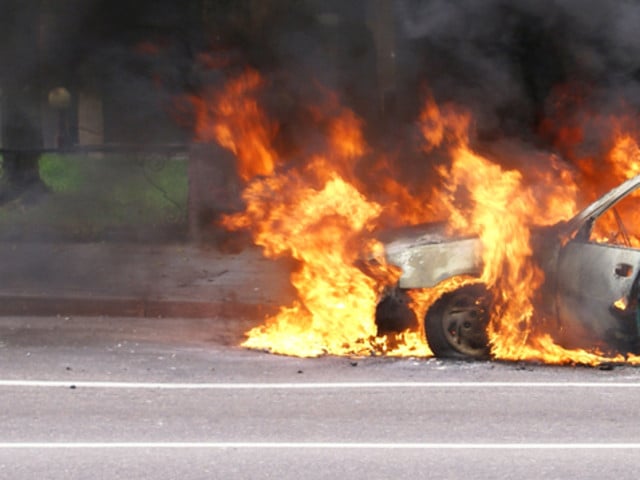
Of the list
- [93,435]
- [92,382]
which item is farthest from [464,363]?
[93,435]

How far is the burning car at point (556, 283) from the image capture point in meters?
9.58

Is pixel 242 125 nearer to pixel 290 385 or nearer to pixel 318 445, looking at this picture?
pixel 290 385

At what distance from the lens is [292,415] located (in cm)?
816

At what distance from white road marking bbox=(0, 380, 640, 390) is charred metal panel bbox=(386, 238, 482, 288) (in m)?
1.00

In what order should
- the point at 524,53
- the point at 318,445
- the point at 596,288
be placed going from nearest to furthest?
the point at 318,445, the point at 596,288, the point at 524,53

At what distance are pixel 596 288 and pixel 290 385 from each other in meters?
2.18

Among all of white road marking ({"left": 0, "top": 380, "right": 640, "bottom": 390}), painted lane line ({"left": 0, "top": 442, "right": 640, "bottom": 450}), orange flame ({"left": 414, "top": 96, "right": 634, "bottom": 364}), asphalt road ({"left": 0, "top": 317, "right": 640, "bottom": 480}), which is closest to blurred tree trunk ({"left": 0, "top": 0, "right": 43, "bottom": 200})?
asphalt road ({"left": 0, "top": 317, "right": 640, "bottom": 480})

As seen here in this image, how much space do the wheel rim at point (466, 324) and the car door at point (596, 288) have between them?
535 mm

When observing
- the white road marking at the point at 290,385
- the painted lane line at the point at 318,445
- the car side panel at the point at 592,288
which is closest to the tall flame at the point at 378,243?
the car side panel at the point at 592,288

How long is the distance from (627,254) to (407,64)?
5809mm

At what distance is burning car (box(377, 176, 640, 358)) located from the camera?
9.58 m

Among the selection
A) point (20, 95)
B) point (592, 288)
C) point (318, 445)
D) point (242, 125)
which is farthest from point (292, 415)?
point (20, 95)

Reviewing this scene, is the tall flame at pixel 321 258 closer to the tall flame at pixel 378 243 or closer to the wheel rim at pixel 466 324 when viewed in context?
the tall flame at pixel 378 243

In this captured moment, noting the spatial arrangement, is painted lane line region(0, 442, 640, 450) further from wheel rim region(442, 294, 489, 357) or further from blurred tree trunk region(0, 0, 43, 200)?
blurred tree trunk region(0, 0, 43, 200)
